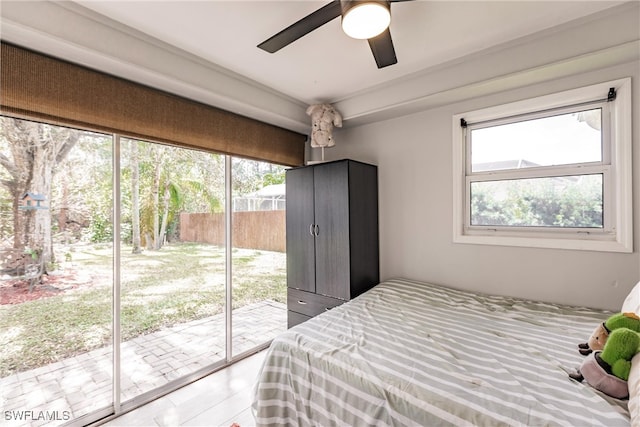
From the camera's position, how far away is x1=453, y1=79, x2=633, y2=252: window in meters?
1.77

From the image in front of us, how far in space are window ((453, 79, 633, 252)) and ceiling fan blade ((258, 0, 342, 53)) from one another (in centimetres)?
154

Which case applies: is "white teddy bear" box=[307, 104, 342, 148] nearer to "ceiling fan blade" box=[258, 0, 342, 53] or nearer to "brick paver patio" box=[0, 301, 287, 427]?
"ceiling fan blade" box=[258, 0, 342, 53]

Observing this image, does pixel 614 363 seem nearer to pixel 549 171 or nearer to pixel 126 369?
pixel 549 171

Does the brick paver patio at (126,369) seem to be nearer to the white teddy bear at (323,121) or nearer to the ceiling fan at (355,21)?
the white teddy bear at (323,121)

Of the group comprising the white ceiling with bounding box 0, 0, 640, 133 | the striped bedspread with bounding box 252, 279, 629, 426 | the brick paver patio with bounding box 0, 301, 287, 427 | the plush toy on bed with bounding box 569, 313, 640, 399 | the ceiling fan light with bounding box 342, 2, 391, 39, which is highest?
the white ceiling with bounding box 0, 0, 640, 133

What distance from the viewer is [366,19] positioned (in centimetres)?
122

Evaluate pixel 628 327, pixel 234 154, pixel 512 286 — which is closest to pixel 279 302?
pixel 234 154

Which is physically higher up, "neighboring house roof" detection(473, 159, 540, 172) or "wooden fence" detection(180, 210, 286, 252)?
"neighboring house roof" detection(473, 159, 540, 172)

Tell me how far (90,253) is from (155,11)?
5.13 ft

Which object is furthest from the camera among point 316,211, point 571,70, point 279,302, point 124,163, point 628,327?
point 279,302

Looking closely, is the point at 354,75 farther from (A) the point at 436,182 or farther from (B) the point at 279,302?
(B) the point at 279,302

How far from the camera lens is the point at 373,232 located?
2.70m

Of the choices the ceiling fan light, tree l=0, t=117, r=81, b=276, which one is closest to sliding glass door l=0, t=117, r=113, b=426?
tree l=0, t=117, r=81, b=276

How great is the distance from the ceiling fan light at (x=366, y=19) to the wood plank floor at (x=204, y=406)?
2.40 metres
